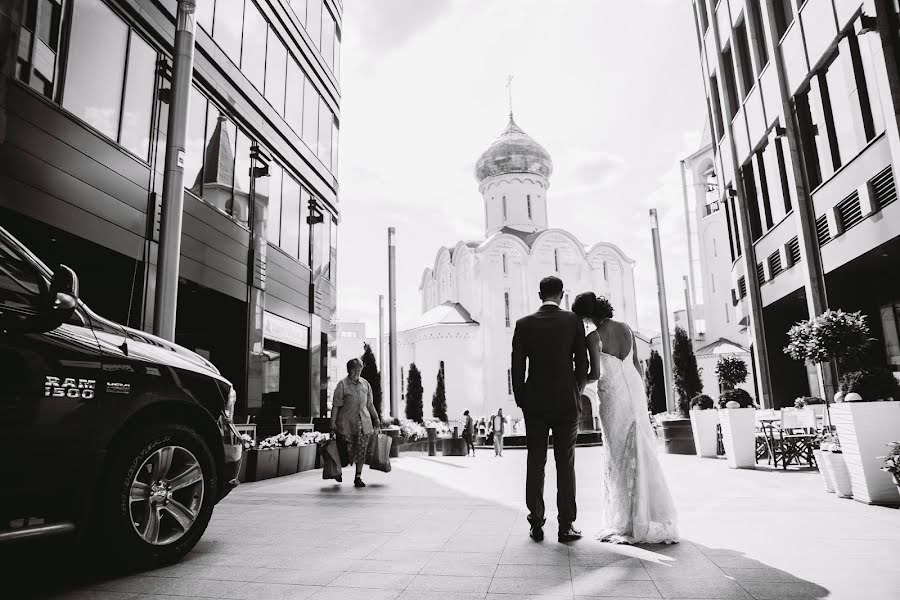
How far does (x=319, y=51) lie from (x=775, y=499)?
2120cm

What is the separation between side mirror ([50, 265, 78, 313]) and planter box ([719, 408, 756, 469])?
11949mm

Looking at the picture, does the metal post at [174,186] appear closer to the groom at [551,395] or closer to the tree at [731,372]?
the groom at [551,395]

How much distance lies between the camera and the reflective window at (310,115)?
21.3 metres

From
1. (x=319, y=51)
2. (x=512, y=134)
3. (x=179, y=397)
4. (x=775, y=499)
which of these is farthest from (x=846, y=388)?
(x=512, y=134)

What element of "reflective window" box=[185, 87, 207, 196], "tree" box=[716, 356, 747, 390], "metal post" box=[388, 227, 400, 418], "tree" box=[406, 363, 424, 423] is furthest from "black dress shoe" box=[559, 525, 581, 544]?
"tree" box=[406, 363, 424, 423]

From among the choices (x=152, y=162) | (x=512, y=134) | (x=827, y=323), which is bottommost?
(x=827, y=323)

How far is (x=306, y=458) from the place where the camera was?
13.8m

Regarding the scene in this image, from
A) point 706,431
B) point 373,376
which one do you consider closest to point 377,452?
point 706,431

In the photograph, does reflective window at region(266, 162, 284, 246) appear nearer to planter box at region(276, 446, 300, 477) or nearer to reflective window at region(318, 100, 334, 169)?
reflective window at region(318, 100, 334, 169)

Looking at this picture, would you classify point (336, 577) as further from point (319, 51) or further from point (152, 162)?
point (319, 51)

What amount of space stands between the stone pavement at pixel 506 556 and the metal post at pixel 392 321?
55.9 ft

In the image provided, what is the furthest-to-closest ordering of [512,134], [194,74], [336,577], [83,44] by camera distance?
[512,134] < [194,74] < [83,44] < [336,577]

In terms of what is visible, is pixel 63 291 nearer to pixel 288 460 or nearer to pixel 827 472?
pixel 827 472

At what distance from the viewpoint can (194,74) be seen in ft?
46.2
